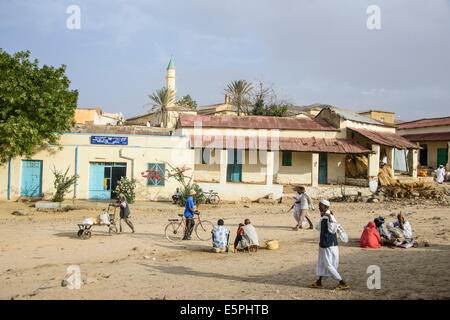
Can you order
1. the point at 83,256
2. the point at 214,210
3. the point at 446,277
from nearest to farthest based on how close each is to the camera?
the point at 446,277
the point at 83,256
the point at 214,210

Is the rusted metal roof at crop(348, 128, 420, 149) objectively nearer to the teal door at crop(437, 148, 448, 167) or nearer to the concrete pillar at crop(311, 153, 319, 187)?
the concrete pillar at crop(311, 153, 319, 187)

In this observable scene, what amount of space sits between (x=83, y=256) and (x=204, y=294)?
4.67m

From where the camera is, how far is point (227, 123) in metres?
25.7

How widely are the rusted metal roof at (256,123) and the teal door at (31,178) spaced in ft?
28.0

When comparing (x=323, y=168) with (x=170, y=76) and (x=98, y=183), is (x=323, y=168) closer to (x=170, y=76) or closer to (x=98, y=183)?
→ (x=98, y=183)

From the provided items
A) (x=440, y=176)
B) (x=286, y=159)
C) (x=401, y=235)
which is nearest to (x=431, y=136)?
(x=440, y=176)

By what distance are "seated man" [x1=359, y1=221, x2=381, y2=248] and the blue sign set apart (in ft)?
44.9

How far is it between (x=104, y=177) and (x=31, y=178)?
3.62 m

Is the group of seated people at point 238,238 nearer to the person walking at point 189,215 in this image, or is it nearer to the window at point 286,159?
the person walking at point 189,215

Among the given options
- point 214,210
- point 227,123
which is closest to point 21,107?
point 214,210

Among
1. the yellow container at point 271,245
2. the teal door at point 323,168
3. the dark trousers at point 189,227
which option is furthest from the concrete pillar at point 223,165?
the yellow container at point 271,245

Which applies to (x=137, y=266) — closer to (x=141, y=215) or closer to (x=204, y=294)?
(x=204, y=294)

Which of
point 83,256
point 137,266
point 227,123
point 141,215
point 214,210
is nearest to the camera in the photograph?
point 137,266

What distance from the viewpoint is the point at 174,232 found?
1241cm
